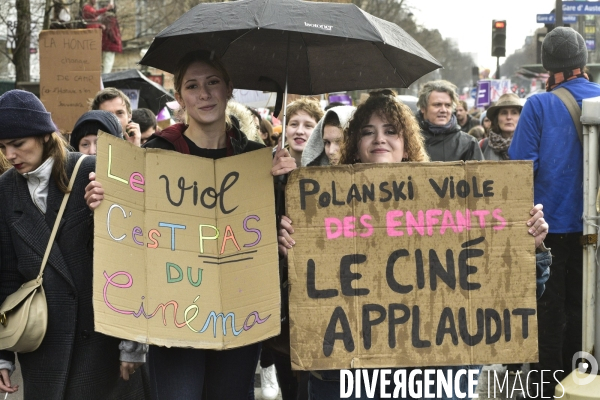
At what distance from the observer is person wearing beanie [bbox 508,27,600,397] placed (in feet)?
17.0

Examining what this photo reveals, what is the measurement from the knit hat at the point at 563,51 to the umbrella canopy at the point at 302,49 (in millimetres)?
1940

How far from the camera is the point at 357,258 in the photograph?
10.4 feet

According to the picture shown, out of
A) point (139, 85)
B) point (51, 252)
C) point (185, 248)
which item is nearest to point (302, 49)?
point (185, 248)

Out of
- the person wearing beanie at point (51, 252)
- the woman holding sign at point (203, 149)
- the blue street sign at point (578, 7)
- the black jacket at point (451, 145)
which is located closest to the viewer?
the woman holding sign at point (203, 149)

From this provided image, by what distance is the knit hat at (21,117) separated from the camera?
3.31m

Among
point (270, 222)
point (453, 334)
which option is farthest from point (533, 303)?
point (270, 222)

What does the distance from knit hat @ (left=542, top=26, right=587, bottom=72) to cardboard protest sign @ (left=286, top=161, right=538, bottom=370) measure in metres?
2.44

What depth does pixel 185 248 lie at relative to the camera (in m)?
3.18

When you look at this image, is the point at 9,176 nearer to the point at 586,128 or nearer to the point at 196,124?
the point at 196,124

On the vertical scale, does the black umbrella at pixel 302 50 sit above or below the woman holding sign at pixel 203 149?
above

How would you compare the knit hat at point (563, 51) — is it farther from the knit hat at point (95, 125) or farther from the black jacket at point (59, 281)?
the black jacket at point (59, 281)

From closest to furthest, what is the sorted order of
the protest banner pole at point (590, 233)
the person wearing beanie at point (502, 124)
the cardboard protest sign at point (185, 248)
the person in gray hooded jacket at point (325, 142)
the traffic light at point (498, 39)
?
the cardboard protest sign at point (185, 248)
the protest banner pole at point (590, 233)
the person in gray hooded jacket at point (325, 142)
the person wearing beanie at point (502, 124)
the traffic light at point (498, 39)

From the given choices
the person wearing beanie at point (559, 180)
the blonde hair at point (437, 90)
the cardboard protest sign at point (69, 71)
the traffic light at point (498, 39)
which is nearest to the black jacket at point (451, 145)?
the blonde hair at point (437, 90)

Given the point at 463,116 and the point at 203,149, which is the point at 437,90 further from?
the point at 463,116
